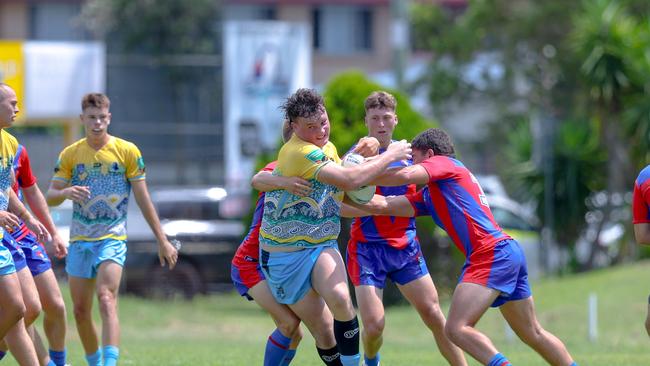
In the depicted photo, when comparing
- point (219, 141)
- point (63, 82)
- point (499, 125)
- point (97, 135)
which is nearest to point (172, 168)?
point (219, 141)

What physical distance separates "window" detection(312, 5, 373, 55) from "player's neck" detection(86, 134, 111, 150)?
117ft

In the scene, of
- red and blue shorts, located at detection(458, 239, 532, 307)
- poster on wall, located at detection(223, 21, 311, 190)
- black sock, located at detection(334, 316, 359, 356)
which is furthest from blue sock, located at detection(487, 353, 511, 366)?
poster on wall, located at detection(223, 21, 311, 190)

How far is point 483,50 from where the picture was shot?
33.4 m

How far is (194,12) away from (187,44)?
48.4 inches

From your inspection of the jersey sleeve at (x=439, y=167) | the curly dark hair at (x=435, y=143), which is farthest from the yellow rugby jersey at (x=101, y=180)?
the jersey sleeve at (x=439, y=167)

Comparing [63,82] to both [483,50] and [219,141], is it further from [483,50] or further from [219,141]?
[483,50]

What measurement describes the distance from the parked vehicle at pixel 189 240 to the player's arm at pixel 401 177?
12188 mm

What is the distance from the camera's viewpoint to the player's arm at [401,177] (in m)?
7.79

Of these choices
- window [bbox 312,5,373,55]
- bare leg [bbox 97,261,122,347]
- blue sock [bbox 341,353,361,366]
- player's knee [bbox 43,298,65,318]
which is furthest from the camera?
window [bbox 312,5,373,55]

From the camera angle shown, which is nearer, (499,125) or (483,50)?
(483,50)

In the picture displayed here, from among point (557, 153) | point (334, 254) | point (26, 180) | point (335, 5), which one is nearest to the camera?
point (334, 254)

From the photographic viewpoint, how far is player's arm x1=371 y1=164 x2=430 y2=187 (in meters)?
7.79

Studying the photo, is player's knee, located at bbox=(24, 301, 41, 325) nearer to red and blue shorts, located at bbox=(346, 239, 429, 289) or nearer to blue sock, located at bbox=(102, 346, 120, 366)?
blue sock, located at bbox=(102, 346, 120, 366)

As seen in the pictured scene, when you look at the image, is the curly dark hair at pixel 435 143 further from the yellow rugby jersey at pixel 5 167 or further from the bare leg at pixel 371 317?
the yellow rugby jersey at pixel 5 167
